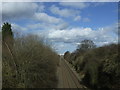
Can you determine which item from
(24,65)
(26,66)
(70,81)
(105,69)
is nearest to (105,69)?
(105,69)

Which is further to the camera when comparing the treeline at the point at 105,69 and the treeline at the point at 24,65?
the treeline at the point at 105,69

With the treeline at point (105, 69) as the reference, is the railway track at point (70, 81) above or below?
below

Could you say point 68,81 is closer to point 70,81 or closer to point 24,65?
point 70,81

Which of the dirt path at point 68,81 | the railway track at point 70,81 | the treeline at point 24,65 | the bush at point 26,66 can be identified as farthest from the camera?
the dirt path at point 68,81

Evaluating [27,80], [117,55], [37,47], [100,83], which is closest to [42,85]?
[27,80]

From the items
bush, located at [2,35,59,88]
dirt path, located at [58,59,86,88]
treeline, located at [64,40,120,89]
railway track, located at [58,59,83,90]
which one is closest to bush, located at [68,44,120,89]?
treeline, located at [64,40,120,89]

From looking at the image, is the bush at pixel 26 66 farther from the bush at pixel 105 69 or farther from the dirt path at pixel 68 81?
the dirt path at pixel 68 81

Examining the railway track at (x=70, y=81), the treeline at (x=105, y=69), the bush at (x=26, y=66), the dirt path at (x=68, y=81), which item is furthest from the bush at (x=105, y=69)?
the dirt path at (x=68, y=81)

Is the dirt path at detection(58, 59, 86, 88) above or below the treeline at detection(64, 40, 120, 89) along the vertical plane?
below

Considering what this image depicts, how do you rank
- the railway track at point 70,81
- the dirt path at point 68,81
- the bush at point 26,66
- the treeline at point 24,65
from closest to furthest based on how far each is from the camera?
the treeline at point 24,65 < the bush at point 26,66 < the railway track at point 70,81 < the dirt path at point 68,81

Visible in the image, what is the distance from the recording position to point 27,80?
1811cm

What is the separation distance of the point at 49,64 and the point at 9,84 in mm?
5741

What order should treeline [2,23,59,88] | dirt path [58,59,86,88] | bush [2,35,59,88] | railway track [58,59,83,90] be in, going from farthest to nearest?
dirt path [58,59,86,88]
railway track [58,59,83,90]
bush [2,35,59,88]
treeline [2,23,59,88]

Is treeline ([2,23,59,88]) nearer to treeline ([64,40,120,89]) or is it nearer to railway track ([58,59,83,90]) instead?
treeline ([64,40,120,89])
